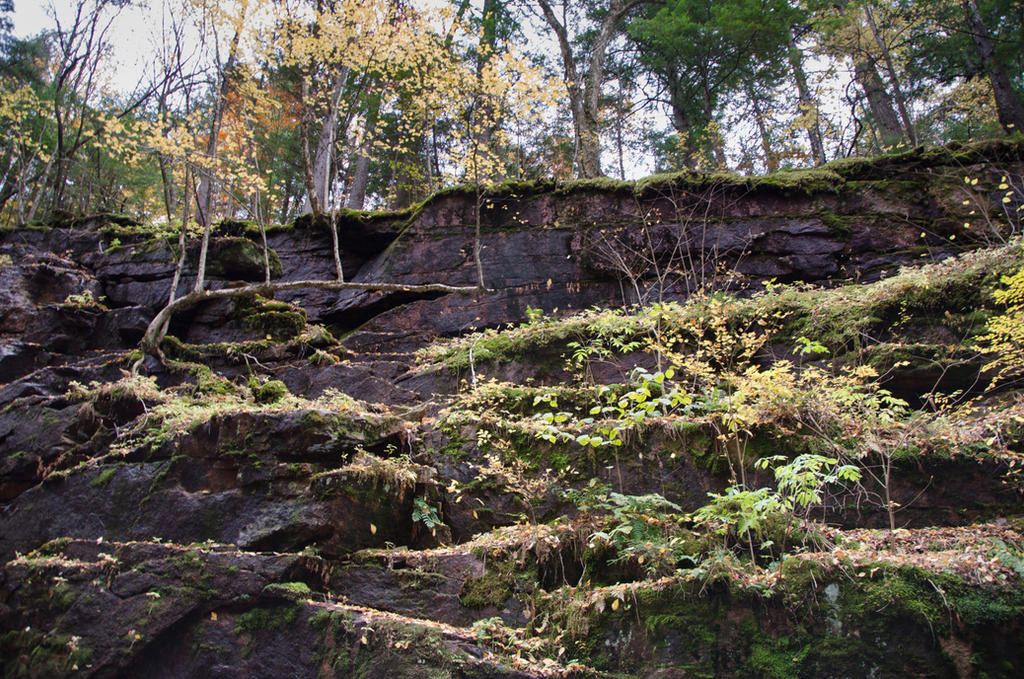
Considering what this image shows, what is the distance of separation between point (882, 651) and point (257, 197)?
36.6ft

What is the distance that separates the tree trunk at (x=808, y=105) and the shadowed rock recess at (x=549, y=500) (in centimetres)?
814

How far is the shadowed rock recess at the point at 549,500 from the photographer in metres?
3.40

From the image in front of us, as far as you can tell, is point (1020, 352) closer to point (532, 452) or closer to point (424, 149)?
point (532, 452)

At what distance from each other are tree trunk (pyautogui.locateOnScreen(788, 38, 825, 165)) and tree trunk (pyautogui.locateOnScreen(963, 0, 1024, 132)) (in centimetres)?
380

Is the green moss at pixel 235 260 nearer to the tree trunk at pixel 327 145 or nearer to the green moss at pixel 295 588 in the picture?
the tree trunk at pixel 327 145

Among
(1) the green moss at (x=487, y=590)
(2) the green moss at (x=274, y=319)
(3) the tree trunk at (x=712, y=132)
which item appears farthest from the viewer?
(3) the tree trunk at (x=712, y=132)

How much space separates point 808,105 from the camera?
15281mm

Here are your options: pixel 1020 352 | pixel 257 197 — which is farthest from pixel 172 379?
pixel 1020 352

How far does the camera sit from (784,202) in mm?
9922

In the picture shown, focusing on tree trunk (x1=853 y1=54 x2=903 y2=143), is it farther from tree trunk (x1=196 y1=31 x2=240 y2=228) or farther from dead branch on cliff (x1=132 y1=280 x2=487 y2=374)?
tree trunk (x1=196 y1=31 x2=240 y2=228)

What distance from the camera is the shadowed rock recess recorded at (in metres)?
3.40

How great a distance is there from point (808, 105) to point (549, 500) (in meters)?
15.6

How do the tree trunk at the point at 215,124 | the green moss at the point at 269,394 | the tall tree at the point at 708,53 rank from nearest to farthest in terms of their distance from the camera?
the green moss at the point at 269,394 < the tree trunk at the point at 215,124 < the tall tree at the point at 708,53

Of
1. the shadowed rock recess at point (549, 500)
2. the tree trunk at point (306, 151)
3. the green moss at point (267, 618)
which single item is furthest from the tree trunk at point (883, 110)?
the green moss at point (267, 618)
